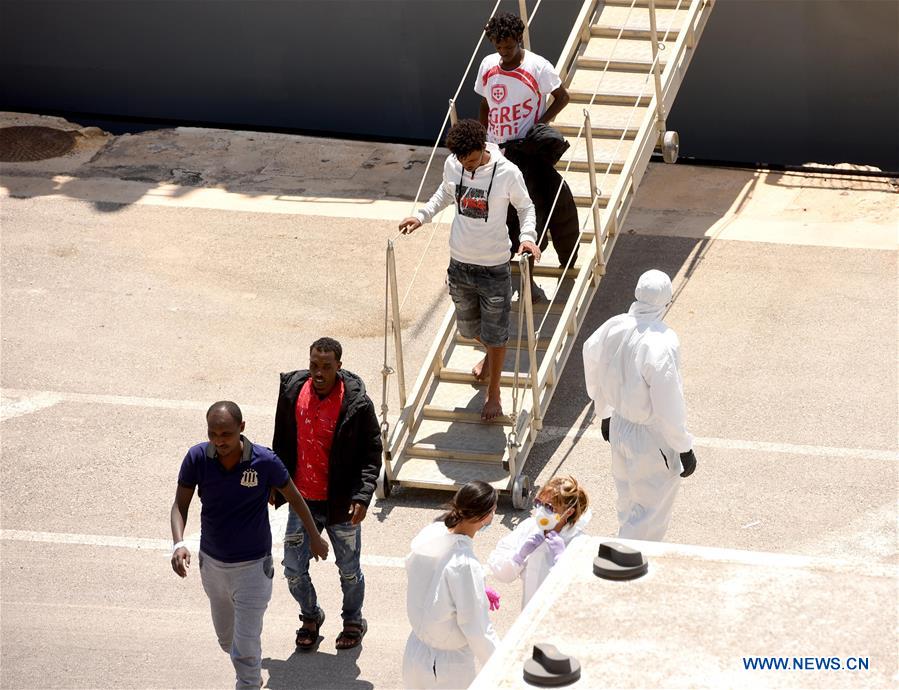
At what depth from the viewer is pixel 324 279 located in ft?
38.6

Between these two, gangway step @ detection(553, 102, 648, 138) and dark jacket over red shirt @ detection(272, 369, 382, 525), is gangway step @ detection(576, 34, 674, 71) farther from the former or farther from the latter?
dark jacket over red shirt @ detection(272, 369, 382, 525)

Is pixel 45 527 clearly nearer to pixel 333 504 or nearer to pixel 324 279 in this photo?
pixel 333 504

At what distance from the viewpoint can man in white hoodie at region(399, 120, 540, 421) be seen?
7918 mm

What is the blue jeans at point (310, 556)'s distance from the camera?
680cm

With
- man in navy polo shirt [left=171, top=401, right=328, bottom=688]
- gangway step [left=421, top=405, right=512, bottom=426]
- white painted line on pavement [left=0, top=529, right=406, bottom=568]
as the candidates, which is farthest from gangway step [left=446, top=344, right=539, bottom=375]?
man in navy polo shirt [left=171, top=401, right=328, bottom=688]

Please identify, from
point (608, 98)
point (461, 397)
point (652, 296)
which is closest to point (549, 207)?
point (461, 397)

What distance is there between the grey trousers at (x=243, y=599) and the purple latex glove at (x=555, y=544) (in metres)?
1.37

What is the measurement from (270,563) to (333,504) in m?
0.65

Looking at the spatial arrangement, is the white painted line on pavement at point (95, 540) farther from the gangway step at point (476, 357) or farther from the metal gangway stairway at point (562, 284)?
the gangway step at point (476, 357)

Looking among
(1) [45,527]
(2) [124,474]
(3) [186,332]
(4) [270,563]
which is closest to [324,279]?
(3) [186,332]

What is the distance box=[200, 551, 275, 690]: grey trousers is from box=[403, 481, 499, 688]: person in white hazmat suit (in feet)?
3.56

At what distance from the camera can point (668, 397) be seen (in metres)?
6.68

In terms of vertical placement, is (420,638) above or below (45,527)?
above

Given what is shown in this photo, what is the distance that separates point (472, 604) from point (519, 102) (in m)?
4.56
